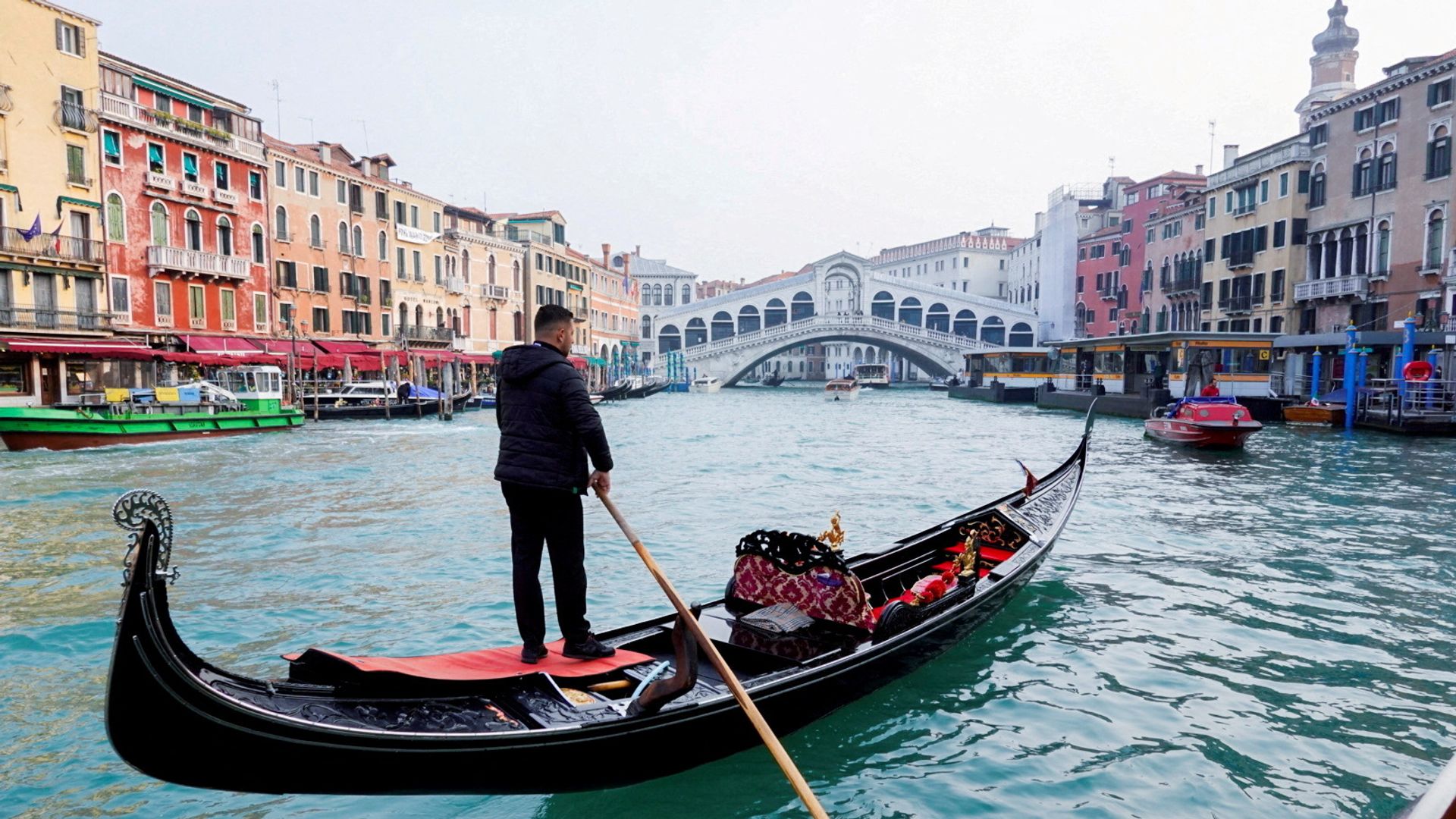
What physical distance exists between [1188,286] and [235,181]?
27.8 metres

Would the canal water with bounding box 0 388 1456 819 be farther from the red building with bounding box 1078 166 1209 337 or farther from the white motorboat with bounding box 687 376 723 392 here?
the white motorboat with bounding box 687 376 723 392

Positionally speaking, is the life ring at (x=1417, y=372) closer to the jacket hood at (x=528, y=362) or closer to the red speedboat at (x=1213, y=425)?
the red speedboat at (x=1213, y=425)

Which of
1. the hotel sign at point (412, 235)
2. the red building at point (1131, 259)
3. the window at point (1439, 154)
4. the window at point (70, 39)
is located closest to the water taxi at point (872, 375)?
the red building at point (1131, 259)

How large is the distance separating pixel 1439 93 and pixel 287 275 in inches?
1054

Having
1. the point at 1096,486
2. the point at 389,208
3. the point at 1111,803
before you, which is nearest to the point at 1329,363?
the point at 1096,486

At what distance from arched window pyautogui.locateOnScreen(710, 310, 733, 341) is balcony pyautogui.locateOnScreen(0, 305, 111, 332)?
3592cm

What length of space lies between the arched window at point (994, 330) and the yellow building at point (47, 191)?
41737 millimetres

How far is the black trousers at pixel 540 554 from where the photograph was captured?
2.89 metres

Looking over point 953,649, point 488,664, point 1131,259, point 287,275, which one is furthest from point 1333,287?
point 287,275

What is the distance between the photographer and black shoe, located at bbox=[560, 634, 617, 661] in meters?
2.98

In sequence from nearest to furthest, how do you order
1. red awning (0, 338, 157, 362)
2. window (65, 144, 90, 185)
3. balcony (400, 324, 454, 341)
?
red awning (0, 338, 157, 362) → window (65, 144, 90, 185) → balcony (400, 324, 454, 341)

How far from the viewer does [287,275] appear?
2183 cm

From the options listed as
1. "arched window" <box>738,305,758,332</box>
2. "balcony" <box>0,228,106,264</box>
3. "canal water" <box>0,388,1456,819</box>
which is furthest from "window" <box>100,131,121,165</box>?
"arched window" <box>738,305,758,332</box>

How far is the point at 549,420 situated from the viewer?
285cm
